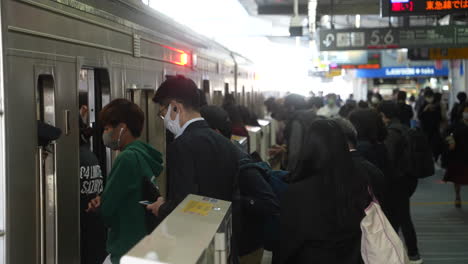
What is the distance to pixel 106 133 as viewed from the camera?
3.96 metres

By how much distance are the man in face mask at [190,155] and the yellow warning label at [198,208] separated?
0.41m

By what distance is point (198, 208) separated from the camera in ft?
9.19

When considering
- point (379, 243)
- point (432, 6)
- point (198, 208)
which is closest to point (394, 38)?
point (432, 6)

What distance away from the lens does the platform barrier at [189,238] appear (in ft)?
6.63

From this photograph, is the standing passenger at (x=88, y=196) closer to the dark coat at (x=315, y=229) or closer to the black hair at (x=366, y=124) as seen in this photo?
the dark coat at (x=315, y=229)

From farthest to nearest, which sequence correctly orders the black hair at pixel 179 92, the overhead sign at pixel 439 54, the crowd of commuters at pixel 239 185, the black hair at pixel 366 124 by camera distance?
the overhead sign at pixel 439 54 < the black hair at pixel 366 124 < the black hair at pixel 179 92 < the crowd of commuters at pixel 239 185

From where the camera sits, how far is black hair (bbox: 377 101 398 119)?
7289 mm

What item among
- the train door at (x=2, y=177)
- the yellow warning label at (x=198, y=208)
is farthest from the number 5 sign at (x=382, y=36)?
the train door at (x=2, y=177)

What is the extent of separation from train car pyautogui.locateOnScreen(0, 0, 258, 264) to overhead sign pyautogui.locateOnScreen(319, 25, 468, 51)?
25.7 ft

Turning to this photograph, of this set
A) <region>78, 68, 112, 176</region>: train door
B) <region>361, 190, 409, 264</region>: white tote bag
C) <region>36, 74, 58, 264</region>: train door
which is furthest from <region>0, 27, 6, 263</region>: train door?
<region>361, 190, 409, 264</region>: white tote bag

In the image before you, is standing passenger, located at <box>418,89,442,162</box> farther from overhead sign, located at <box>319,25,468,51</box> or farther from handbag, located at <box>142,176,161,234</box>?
handbag, located at <box>142,176,161,234</box>

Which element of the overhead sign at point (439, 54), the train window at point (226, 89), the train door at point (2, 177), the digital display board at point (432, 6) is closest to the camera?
the train door at point (2, 177)

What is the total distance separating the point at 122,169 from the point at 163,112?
1.23 feet

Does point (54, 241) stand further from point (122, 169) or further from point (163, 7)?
point (163, 7)
